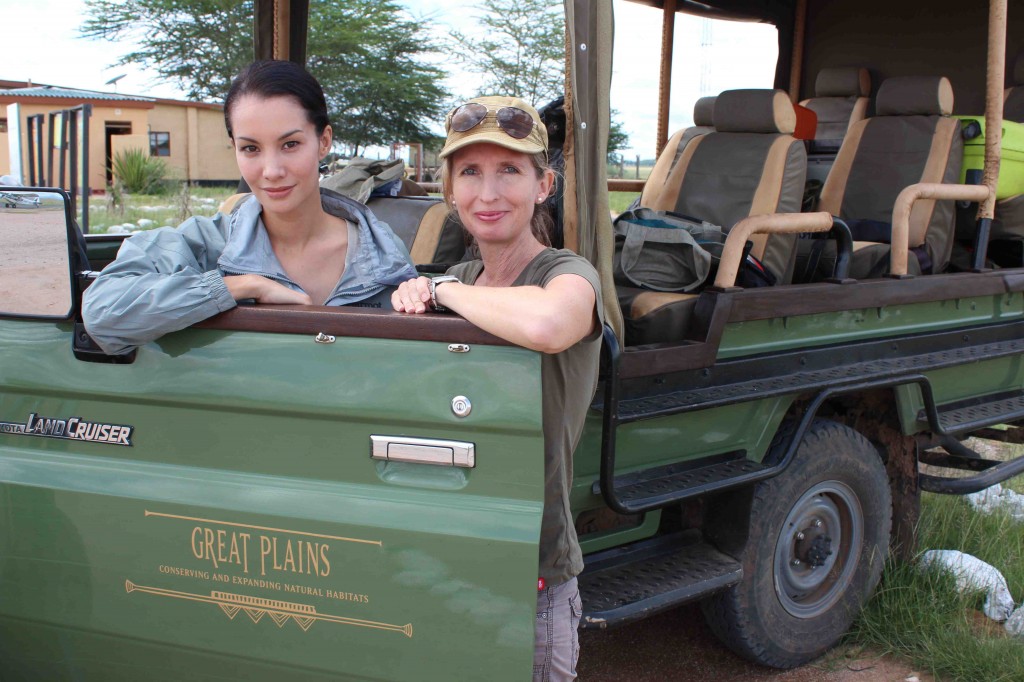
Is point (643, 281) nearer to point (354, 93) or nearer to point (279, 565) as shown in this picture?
point (354, 93)

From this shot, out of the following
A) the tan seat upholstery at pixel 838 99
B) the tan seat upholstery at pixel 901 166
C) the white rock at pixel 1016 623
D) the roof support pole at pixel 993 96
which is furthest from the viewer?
the tan seat upholstery at pixel 838 99

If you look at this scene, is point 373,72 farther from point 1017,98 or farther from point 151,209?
point 1017,98

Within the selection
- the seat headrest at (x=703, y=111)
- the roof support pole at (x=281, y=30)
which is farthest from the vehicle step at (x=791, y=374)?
the seat headrest at (x=703, y=111)

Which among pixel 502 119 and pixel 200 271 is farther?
pixel 200 271

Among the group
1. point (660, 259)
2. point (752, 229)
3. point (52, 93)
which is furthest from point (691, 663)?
point (52, 93)

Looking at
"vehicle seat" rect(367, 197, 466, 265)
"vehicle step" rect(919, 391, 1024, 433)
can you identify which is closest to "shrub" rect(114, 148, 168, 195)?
"vehicle seat" rect(367, 197, 466, 265)

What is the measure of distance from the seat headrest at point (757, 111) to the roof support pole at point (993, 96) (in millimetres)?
901

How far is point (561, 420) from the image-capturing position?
81.4 inches

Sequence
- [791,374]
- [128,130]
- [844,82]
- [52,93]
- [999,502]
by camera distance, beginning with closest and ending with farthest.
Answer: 1. [52,93]
2. [128,130]
3. [791,374]
4. [999,502]
5. [844,82]

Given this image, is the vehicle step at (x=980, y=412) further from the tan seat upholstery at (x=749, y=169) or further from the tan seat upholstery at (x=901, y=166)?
the tan seat upholstery at (x=749, y=169)

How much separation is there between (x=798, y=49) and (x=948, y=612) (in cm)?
465

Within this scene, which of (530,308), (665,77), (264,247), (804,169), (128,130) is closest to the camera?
(530,308)

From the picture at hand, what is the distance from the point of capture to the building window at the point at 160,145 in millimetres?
3242

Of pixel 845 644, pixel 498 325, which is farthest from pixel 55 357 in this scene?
pixel 845 644
